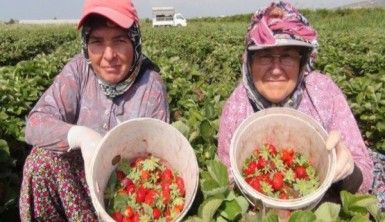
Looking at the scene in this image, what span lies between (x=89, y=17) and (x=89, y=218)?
3.56 ft

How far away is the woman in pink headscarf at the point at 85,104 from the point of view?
95.9 inches

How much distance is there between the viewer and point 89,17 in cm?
243

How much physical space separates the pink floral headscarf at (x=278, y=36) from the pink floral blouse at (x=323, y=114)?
5 centimetres

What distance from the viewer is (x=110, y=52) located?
242 cm

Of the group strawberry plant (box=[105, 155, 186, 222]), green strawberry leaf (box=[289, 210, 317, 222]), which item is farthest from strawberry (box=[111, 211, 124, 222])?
green strawberry leaf (box=[289, 210, 317, 222])

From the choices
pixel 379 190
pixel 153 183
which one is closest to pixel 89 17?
pixel 153 183

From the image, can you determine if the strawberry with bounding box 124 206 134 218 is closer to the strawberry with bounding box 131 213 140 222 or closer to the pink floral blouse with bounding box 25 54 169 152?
the strawberry with bounding box 131 213 140 222

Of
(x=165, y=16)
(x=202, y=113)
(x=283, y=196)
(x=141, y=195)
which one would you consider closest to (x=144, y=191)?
(x=141, y=195)

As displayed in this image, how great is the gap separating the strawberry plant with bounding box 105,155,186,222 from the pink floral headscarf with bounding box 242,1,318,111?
1.90ft

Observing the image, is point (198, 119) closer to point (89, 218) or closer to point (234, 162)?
point (89, 218)

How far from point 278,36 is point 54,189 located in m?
1.36

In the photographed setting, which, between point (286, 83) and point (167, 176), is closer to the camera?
point (167, 176)

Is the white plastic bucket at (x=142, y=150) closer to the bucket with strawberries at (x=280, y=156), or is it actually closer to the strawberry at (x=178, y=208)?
the strawberry at (x=178, y=208)

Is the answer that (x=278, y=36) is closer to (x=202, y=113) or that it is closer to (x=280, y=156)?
(x=280, y=156)
